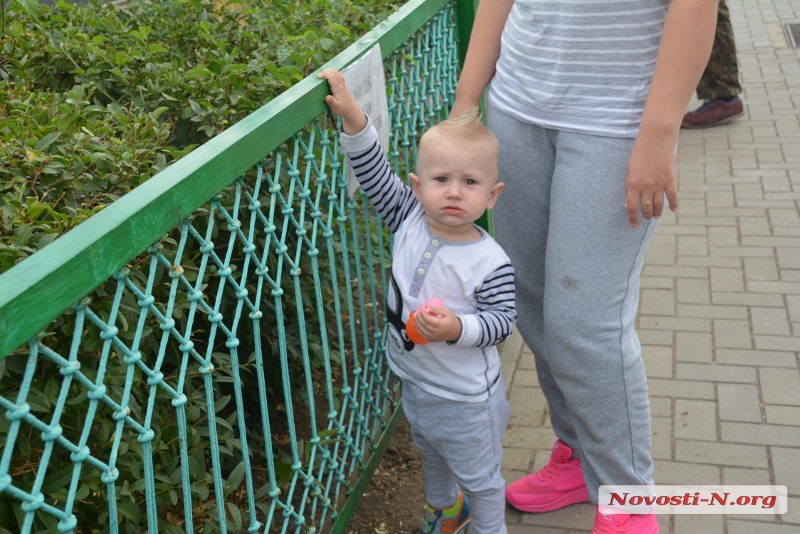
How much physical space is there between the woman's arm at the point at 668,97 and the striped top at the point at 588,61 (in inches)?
4.0

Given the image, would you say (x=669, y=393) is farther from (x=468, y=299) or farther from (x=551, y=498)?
(x=468, y=299)

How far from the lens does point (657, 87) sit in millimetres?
1872

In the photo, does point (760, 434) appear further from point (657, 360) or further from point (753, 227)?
point (753, 227)

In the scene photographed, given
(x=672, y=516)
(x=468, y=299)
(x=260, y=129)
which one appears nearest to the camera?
(x=260, y=129)

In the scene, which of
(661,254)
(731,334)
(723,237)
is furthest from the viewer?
(723,237)

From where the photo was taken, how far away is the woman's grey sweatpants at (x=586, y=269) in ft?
6.79

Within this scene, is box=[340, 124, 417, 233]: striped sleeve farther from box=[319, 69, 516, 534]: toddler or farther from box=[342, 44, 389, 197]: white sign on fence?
box=[342, 44, 389, 197]: white sign on fence

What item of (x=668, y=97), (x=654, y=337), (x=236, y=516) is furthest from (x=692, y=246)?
(x=236, y=516)

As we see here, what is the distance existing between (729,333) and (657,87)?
203 centimetres

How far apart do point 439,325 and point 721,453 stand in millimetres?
1442

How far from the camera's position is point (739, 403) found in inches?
124

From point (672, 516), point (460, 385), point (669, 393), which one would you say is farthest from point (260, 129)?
point (669, 393)

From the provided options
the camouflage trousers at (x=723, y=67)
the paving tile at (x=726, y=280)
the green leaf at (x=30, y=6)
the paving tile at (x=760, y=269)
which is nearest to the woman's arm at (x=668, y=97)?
the green leaf at (x=30, y=6)

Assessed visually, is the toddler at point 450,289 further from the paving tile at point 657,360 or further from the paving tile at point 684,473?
the paving tile at point 657,360
